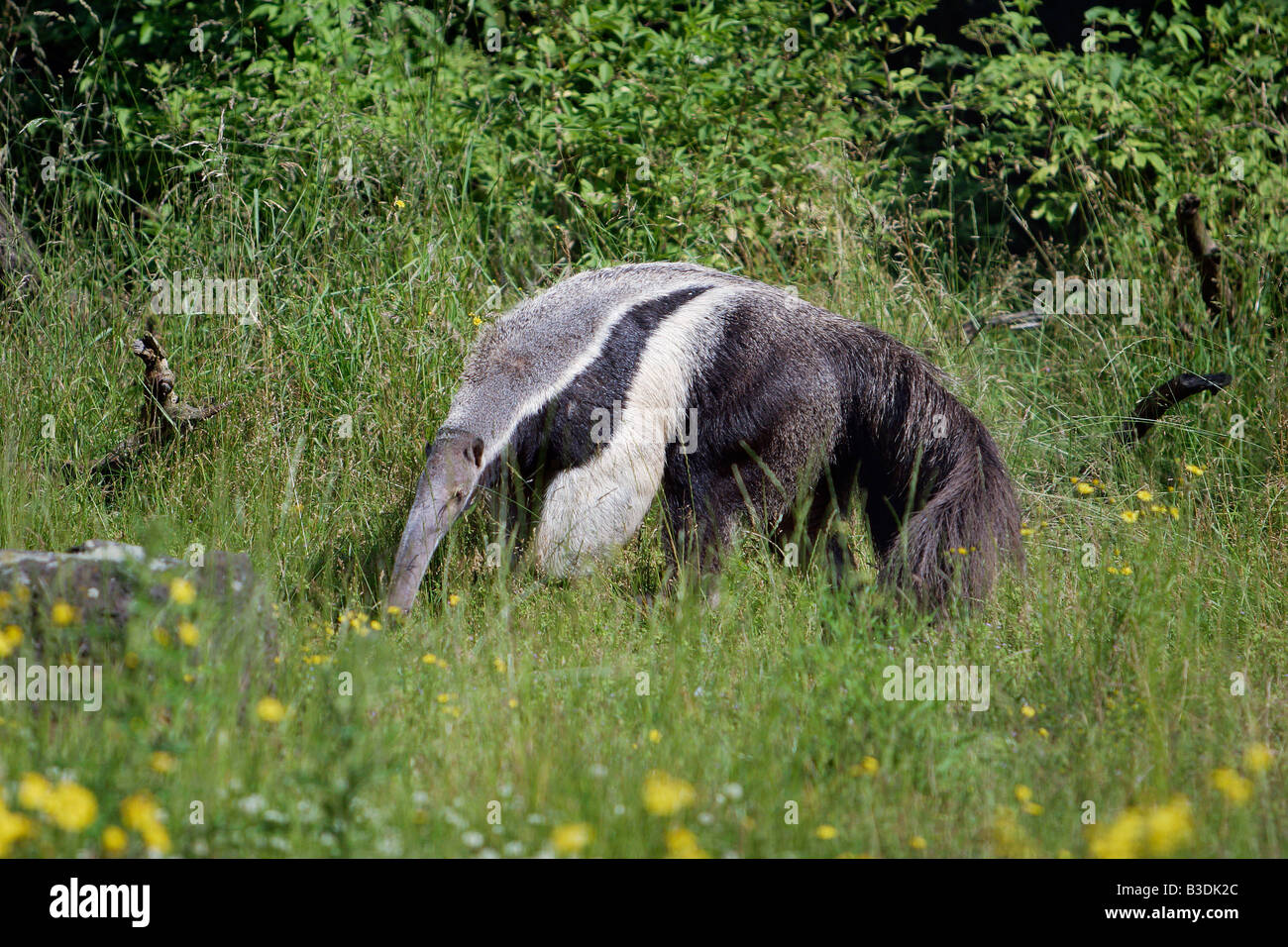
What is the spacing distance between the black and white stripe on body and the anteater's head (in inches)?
0.5

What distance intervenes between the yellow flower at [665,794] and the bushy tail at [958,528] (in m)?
1.35

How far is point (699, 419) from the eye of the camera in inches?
175

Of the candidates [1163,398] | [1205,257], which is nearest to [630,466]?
[1163,398]

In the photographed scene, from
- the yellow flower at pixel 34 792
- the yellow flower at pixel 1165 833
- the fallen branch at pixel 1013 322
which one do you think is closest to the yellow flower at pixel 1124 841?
the yellow flower at pixel 1165 833

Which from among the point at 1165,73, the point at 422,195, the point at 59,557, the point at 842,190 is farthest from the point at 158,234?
the point at 1165,73

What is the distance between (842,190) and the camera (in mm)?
6387

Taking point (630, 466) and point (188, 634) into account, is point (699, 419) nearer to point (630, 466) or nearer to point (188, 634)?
point (630, 466)

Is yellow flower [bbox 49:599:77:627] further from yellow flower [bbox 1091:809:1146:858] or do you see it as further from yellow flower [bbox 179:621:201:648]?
yellow flower [bbox 1091:809:1146:858]

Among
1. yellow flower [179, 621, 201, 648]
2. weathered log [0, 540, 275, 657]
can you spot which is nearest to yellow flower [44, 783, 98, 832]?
yellow flower [179, 621, 201, 648]

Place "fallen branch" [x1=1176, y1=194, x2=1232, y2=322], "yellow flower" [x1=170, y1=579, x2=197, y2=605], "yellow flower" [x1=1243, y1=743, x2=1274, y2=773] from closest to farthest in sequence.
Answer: "yellow flower" [x1=1243, y1=743, x2=1274, y2=773] → "yellow flower" [x1=170, y1=579, x2=197, y2=605] → "fallen branch" [x1=1176, y1=194, x2=1232, y2=322]

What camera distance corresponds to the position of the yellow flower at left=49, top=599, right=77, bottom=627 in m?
2.61

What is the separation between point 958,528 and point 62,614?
2.83m

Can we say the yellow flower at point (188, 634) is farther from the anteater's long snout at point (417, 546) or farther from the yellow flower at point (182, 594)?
the anteater's long snout at point (417, 546)

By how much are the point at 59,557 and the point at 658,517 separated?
2442 millimetres
